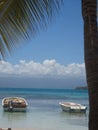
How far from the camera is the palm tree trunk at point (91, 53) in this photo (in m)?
4.93

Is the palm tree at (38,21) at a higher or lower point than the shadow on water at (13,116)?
higher

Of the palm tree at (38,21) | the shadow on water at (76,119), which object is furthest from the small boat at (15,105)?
the palm tree at (38,21)

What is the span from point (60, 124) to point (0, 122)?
4.93 m

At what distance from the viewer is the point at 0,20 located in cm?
627

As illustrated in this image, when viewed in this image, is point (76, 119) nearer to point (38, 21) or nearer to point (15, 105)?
point (15, 105)

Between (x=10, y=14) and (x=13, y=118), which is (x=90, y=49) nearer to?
(x=10, y=14)

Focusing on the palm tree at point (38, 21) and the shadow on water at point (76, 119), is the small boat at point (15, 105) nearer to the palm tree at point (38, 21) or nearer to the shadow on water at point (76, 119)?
the shadow on water at point (76, 119)

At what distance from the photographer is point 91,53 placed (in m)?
5.09

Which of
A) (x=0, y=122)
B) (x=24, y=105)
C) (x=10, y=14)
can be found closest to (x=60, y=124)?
(x=0, y=122)

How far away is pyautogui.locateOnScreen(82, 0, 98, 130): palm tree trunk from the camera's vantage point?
16.2 feet

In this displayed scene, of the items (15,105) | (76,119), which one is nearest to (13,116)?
(15,105)

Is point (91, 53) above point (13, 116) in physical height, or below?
above

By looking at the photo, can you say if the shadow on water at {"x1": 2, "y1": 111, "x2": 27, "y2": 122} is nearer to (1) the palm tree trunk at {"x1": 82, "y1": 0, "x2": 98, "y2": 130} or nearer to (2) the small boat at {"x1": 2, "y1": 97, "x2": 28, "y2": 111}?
(2) the small boat at {"x1": 2, "y1": 97, "x2": 28, "y2": 111}

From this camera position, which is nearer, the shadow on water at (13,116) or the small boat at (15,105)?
the shadow on water at (13,116)
